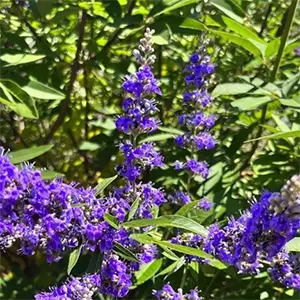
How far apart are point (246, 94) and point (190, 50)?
0.92 m

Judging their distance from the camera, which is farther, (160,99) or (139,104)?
(160,99)

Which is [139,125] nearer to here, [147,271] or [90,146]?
[147,271]

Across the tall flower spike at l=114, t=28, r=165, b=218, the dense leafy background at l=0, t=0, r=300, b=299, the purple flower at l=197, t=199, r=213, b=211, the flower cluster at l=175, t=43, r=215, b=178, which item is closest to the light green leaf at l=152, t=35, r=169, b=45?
the dense leafy background at l=0, t=0, r=300, b=299

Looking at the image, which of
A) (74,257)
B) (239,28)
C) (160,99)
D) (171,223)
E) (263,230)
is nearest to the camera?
(263,230)

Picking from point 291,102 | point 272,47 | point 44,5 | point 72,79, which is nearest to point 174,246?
point 291,102

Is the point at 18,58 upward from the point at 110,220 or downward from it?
upward

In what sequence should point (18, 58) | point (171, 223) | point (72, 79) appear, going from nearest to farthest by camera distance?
point (171, 223) < point (18, 58) < point (72, 79)

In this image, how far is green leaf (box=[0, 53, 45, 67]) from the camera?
253 centimetres

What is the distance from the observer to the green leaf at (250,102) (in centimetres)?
247

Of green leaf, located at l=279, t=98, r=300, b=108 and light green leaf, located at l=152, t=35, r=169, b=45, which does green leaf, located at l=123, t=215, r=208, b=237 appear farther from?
light green leaf, located at l=152, t=35, r=169, b=45

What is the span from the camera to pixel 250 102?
2.52 m

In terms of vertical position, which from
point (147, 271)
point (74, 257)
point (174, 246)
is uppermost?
point (174, 246)

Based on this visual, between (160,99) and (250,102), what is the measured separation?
983mm

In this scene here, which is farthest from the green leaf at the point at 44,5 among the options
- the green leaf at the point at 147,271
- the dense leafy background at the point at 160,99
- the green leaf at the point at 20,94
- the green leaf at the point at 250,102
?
the green leaf at the point at 147,271
